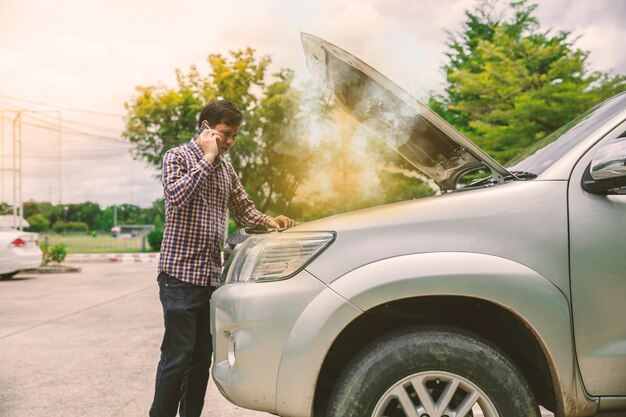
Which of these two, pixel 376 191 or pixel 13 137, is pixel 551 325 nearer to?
pixel 376 191

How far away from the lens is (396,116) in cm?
292

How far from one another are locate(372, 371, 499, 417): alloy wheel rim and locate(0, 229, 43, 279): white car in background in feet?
40.5

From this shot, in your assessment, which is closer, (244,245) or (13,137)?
(244,245)

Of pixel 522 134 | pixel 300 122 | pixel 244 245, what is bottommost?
pixel 244 245

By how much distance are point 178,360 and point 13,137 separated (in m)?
24.7

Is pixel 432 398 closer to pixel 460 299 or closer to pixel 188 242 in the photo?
pixel 460 299

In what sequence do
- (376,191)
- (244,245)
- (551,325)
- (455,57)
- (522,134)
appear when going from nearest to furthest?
(551,325), (244,245), (522,134), (376,191), (455,57)

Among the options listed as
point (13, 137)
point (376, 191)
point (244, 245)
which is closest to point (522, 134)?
point (376, 191)

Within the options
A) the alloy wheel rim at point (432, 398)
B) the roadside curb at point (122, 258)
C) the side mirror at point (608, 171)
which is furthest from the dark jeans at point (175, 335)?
the roadside curb at point (122, 258)

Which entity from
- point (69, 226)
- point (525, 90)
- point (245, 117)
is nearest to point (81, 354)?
point (525, 90)

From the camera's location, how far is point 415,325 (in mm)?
2254

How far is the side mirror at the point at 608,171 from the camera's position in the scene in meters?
2.11

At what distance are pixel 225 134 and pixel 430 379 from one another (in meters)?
1.69

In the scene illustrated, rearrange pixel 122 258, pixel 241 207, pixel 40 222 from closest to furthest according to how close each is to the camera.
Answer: pixel 241 207 < pixel 122 258 < pixel 40 222
